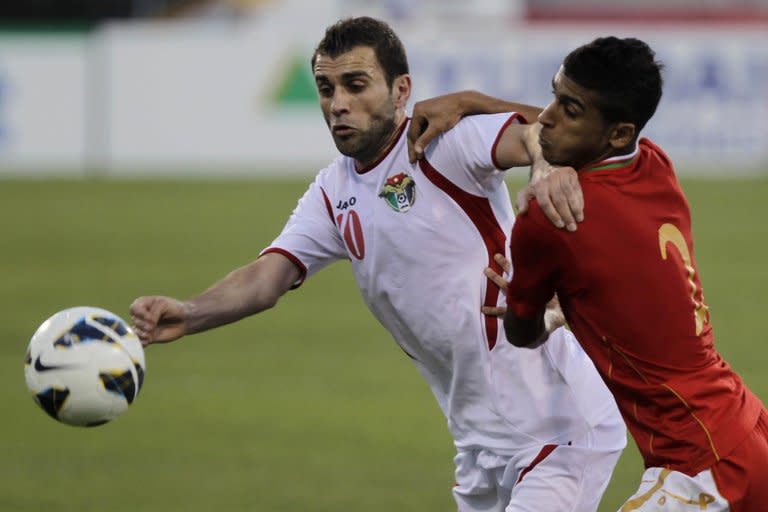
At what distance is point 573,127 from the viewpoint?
453 cm

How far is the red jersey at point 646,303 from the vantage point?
4477mm

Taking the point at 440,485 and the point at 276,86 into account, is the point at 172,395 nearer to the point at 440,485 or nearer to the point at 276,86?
the point at 440,485

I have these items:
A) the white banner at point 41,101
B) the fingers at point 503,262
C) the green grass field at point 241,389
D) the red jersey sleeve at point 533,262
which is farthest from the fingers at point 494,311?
the white banner at point 41,101

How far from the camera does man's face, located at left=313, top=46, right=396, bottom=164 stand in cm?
539

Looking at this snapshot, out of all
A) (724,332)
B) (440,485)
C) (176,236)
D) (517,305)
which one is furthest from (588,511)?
(176,236)

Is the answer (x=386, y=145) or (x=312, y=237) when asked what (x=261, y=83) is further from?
(x=386, y=145)

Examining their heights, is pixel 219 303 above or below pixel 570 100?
below

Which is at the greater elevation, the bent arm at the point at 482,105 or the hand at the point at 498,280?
the bent arm at the point at 482,105

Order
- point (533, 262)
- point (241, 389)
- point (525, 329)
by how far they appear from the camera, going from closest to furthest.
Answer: point (533, 262) < point (525, 329) < point (241, 389)

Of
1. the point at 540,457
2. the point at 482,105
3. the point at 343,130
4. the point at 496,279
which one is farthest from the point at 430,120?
the point at 540,457

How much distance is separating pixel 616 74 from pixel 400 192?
118 centimetres

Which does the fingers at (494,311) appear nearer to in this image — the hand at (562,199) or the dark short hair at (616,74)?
the hand at (562,199)

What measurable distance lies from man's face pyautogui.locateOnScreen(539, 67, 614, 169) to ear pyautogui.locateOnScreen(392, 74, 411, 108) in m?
1.03

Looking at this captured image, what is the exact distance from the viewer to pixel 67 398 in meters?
5.08
